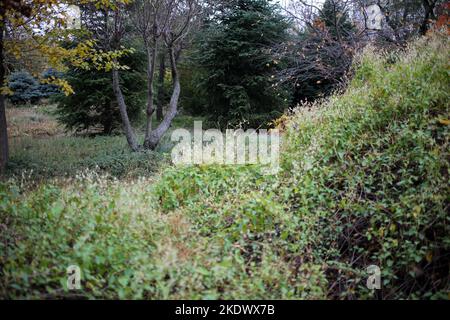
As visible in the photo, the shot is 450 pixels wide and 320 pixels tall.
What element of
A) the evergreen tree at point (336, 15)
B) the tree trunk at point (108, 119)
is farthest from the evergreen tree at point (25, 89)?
the evergreen tree at point (336, 15)

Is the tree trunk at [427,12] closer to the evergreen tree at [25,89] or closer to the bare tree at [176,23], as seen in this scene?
the bare tree at [176,23]

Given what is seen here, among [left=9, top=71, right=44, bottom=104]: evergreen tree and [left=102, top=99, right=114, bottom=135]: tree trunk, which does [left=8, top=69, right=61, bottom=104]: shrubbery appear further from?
→ [left=102, top=99, right=114, bottom=135]: tree trunk

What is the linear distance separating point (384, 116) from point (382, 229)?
2191 mm

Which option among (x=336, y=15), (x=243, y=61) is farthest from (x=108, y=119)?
(x=336, y=15)

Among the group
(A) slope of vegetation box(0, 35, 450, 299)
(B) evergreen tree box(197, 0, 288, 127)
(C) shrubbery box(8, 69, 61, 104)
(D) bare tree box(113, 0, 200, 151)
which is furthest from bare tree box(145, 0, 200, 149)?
(C) shrubbery box(8, 69, 61, 104)

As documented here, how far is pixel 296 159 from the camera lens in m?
5.00

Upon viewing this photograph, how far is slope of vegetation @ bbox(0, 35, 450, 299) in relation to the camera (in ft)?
9.32

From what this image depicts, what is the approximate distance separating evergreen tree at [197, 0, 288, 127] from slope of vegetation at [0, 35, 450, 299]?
7.67 meters

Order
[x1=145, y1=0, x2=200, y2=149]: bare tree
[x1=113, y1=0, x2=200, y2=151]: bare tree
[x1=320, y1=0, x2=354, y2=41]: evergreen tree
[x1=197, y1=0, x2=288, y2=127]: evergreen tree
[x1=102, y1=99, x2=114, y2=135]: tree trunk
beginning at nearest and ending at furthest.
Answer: [x1=320, y1=0, x2=354, y2=41]: evergreen tree → [x1=113, y1=0, x2=200, y2=151]: bare tree → [x1=145, y1=0, x2=200, y2=149]: bare tree → [x1=102, y1=99, x2=114, y2=135]: tree trunk → [x1=197, y1=0, x2=288, y2=127]: evergreen tree

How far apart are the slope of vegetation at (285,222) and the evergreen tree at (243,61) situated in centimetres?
767

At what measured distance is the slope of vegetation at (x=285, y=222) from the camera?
2.84m

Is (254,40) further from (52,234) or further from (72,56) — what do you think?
(52,234)

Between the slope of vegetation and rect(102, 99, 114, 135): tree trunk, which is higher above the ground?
rect(102, 99, 114, 135): tree trunk
